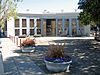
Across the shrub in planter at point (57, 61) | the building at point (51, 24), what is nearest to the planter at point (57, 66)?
the shrub in planter at point (57, 61)

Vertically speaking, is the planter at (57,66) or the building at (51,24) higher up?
the building at (51,24)

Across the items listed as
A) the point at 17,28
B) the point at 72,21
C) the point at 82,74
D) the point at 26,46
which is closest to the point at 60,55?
the point at 82,74

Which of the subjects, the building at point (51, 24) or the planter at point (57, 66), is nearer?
the planter at point (57, 66)

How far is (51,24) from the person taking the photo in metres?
43.6

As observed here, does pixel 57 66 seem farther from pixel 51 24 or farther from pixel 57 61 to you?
pixel 51 24

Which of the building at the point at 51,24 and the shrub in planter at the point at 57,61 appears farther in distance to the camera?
the building at the point at 51,24

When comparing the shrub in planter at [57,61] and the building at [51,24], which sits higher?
the building at [51,24]

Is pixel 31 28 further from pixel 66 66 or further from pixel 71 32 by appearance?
pixel 66 66

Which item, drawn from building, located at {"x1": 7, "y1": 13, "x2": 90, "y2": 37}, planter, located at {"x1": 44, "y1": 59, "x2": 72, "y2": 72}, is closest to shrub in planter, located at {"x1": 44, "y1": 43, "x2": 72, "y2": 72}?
planter, located at {"x1": 44, "y1": 59, "x2": 72, "y2": 72}

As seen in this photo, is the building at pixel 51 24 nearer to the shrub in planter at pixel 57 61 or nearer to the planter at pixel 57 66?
the shrub in planter at pixel 57 61

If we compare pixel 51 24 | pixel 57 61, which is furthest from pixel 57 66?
pixel 51 24

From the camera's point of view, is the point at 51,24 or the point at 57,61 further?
the point at 51,24

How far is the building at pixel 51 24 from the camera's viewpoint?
4138 cm

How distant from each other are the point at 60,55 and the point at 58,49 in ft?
1.11
